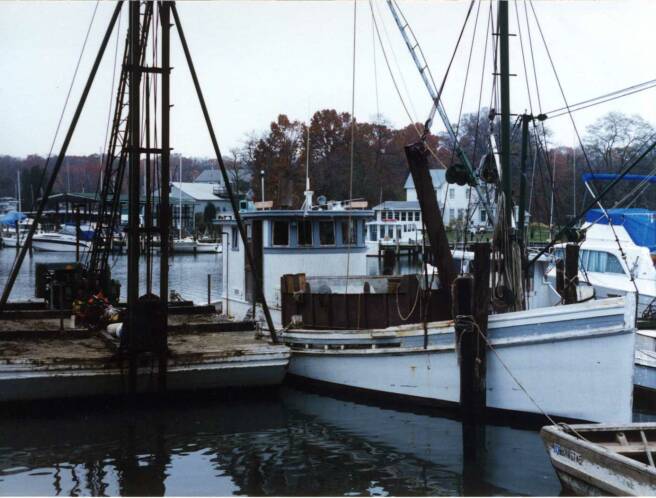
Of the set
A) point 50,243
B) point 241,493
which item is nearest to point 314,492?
point 241,493

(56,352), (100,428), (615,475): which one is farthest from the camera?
(56,352)

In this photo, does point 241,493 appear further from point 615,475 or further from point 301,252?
point 301,252

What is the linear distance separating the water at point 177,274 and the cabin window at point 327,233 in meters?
10.0

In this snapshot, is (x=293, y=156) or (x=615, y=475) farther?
(x=293, y=156)

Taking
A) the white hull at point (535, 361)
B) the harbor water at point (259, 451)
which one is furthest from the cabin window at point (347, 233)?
the harbor water at point (259, 451)

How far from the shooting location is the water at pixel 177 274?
37062 mm

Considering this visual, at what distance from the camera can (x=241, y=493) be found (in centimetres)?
1002

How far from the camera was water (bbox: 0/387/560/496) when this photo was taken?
1023 centimetres

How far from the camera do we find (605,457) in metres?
8.48

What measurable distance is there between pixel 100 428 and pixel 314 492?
441 centimetres

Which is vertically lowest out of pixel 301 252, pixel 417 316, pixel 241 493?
pixel 241 493

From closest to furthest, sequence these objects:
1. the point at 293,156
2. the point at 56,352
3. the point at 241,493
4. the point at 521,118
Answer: the point at 241,493 → the point at 56,352 → the point at 521,118 → the point at 293,156

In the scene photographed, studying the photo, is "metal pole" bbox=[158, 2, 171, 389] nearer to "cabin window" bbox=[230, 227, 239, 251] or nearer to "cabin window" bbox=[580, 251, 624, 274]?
"cabin window" bbox=[230, 227, 239, 251]

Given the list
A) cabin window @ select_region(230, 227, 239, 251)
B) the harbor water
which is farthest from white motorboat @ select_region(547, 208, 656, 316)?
the harbor water
